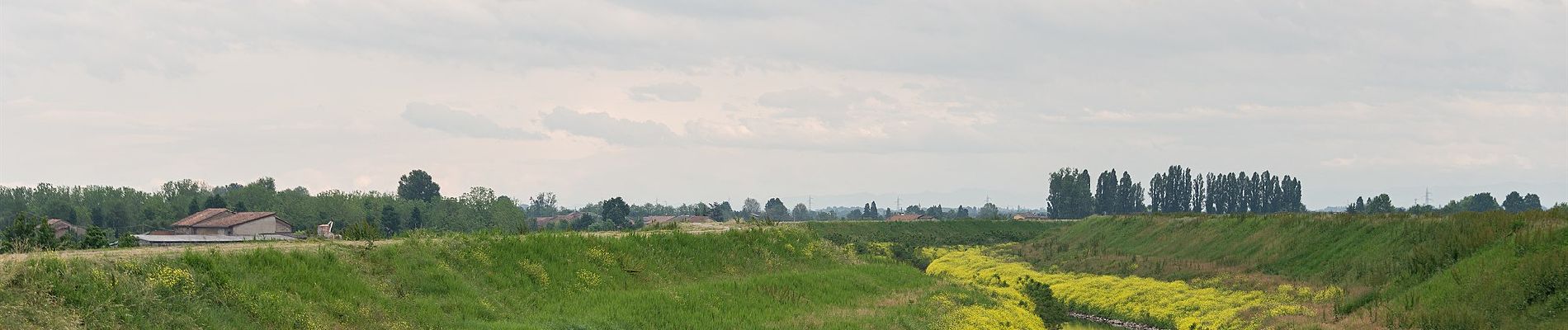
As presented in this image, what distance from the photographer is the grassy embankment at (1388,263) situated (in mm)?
36594

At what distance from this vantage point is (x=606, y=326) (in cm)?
3550

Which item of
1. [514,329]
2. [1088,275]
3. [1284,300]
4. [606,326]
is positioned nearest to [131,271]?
[514,329]

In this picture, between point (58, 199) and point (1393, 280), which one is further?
point (58, 199)

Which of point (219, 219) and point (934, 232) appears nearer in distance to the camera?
point (219, 219)

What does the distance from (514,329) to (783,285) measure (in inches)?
811

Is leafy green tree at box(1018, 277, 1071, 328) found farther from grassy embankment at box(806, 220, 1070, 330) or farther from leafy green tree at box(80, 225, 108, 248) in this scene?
leafy green tree at box(80, 225, 108, 248)

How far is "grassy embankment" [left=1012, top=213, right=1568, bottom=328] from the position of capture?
3659cm

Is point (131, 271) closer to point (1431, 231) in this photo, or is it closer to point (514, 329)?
point (514, 329)

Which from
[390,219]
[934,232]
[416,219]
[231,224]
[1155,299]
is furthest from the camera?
[416,219]

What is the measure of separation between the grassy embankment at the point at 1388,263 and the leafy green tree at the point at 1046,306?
9.20 meters

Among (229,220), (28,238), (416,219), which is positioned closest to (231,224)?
(229,220)

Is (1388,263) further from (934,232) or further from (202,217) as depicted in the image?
(202,217)

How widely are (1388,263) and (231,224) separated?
11272cm

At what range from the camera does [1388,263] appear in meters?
49.3
